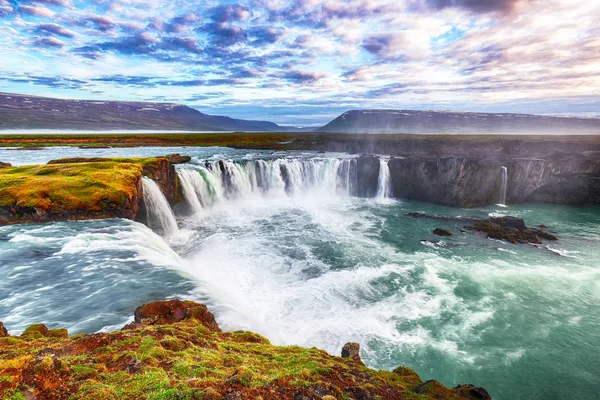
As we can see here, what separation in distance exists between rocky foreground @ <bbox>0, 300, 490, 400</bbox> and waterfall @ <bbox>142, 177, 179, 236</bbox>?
22451mm

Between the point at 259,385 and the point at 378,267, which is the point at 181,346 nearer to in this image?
the point at 259,385

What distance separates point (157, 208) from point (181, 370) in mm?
27489

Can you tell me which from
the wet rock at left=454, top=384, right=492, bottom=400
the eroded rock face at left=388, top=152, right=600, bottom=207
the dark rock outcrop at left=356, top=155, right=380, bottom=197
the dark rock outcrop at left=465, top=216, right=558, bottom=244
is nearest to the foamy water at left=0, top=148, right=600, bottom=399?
Answer: the dark rock outcrop at left=465, top=216, right=558, bottom=244

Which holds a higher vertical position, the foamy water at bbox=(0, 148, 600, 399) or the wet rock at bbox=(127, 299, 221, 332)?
the wet rock at bbox=(127, 299, 221, 332)

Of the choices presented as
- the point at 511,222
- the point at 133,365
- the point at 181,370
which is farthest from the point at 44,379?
the point at 511,222

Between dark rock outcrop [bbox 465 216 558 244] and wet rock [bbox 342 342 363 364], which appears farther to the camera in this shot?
dark rock outcrop [bbox 465 216 558 244]

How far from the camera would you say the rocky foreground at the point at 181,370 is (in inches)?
232

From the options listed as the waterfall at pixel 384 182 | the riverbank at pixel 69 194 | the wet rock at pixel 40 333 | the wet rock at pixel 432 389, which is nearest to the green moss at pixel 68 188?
the riverbank at pixel 69 194

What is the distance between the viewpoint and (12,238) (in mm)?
19359

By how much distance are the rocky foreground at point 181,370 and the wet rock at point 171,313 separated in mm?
161

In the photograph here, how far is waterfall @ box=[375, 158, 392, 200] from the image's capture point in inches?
2128

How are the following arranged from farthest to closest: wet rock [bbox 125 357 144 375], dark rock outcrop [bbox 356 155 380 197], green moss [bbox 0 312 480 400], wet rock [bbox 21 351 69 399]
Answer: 1. dark rock outcrop [bbox 356 155 380 197]
2. wet rock [bbox 125 357 144 375]
3. green moss [bbox 0 312 480 400]
4. wet rock [bbox 21 351 69 399]

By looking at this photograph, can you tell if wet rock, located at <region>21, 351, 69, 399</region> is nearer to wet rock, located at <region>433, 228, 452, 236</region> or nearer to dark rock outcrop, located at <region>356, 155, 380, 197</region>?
wet rock, located at <region>433, 228, 452, 236</region>

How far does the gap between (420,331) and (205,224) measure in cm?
2780
